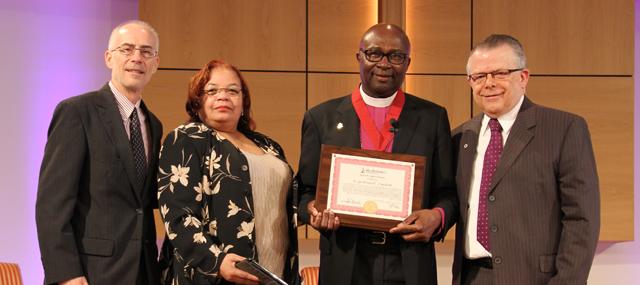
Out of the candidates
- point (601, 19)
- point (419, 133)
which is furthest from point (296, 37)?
point (419, 133)

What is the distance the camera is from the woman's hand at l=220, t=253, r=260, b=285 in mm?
2820

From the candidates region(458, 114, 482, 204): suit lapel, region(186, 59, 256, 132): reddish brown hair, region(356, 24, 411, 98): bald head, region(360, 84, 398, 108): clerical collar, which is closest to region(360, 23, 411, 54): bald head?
region(356, 24, 411, 98): bald head

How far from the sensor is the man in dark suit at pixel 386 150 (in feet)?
9.81

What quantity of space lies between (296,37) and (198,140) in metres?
2.52

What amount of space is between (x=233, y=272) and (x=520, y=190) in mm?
1087

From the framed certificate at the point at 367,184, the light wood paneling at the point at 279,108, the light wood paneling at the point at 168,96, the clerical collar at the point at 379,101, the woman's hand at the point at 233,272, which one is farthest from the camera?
the light wood paneling at the point at 279,108

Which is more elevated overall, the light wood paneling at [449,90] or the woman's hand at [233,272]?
the light wood paneling at [449,90]

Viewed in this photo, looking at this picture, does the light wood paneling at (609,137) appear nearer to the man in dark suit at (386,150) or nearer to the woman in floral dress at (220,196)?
the man in dark suit at (386,150)

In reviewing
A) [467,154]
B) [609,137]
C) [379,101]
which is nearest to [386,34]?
[379,101]

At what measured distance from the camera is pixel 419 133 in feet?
10.1

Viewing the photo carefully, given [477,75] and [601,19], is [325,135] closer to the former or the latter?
[477,75]

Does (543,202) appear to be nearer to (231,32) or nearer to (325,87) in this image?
(325,87)

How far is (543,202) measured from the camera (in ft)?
9.68

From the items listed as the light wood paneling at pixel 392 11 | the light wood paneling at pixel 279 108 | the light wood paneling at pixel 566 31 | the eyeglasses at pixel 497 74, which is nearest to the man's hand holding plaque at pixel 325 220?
the eyeglasses at pixel 497 74
